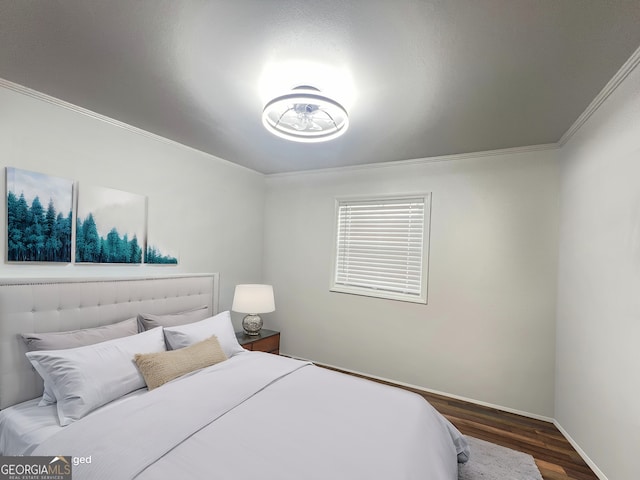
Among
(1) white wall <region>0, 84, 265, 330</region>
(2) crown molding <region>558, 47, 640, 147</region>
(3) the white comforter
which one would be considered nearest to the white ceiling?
(2) crown molding <region>558, 47, 640, 147</region>

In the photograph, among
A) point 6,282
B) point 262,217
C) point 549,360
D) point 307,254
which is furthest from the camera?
point 262,217

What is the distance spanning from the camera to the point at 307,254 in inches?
155

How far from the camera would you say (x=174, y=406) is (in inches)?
64.1

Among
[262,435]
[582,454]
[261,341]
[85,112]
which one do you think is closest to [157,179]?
[85,112]

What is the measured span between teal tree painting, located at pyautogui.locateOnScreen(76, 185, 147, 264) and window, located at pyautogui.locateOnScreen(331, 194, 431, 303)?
6.98 ft

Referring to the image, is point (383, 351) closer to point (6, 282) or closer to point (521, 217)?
point (521, 217)

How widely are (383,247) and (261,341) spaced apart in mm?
1723

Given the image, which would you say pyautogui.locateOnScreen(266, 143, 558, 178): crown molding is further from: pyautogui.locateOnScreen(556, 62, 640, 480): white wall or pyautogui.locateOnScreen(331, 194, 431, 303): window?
pyautogui.locateOnScreen(331, 194, 431, 303): window

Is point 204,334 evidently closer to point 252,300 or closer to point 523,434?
point 252,300

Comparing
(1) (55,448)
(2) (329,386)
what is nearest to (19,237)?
(1) (55,448)

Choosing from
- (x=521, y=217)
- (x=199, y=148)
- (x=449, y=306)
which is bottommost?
(x=449, y=306)

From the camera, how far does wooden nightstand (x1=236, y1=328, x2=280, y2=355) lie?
125 inches

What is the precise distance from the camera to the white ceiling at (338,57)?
4.34ft

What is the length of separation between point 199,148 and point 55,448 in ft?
8.67
